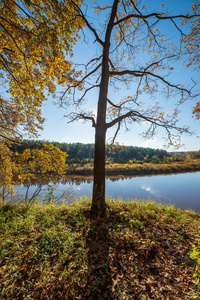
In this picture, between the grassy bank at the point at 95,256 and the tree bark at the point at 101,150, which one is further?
the tree bark at the point at 101,150

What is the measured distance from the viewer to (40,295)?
1.76m

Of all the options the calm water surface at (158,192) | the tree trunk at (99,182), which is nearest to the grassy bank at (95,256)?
the tree trunk at (99,182)

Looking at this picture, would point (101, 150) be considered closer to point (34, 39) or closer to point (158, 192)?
point (34, 39)

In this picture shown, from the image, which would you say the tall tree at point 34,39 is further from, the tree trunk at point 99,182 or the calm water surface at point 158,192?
the calm water surface at point 158,192

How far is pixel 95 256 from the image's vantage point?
2.45 meters

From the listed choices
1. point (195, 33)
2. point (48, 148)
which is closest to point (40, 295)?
point (48, 148)

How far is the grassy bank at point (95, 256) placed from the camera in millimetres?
1857

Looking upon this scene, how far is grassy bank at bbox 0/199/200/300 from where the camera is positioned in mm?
1857

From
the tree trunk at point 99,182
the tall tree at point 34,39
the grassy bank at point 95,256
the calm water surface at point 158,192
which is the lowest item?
the calm water surface at point 158,192

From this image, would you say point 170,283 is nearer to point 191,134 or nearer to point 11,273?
point 11,273

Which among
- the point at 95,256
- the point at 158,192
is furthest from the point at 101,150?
the point at 158,192

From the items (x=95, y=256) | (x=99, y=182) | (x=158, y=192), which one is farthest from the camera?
(x=158, y=192)

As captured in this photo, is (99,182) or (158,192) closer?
(99,182)

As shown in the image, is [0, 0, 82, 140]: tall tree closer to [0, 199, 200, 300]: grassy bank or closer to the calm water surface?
[0, 199, 200, 300]: grassy bank
